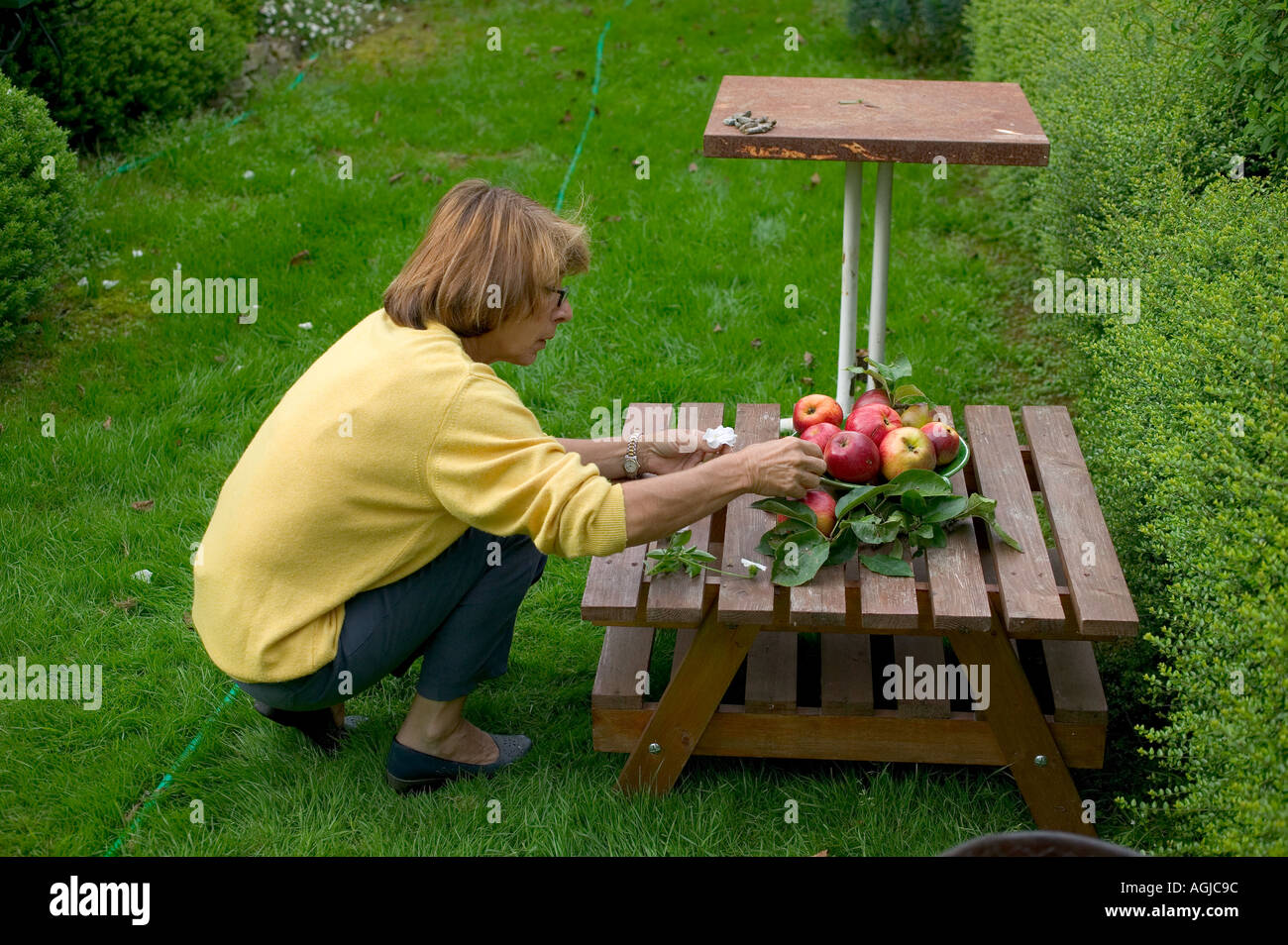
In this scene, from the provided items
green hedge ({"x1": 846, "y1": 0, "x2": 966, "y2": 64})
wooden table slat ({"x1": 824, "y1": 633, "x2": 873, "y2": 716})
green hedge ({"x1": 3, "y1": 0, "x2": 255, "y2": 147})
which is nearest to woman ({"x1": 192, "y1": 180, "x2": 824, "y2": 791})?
wooden table slat ({"x1": 824, "y1": 633, "x2": 873, "y2": 716})

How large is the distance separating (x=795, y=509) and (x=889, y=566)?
0.27 metres

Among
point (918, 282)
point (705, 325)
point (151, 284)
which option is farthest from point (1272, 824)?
point (151, 284)

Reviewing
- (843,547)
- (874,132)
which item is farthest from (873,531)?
(874,132)

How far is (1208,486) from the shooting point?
2.81 meters

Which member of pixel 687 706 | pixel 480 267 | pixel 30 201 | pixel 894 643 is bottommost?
pixel 894 643

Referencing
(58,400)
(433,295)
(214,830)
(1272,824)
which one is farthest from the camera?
(58,400)

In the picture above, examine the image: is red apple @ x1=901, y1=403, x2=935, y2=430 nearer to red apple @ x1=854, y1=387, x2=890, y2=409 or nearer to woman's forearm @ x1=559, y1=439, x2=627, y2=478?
red apple @ x1=854, y1=387, x2=890, y2=409

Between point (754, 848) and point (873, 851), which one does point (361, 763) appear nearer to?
point (754, 848)

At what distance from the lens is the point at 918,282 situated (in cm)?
597

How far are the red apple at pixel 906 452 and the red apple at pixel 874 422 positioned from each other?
6cm

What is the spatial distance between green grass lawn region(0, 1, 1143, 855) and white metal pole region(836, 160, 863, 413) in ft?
1.72

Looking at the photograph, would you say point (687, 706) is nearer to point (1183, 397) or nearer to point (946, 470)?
point (946, 470)

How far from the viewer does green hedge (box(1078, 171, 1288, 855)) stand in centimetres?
234
